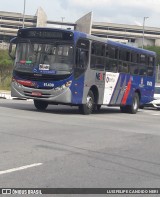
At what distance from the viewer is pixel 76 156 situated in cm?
947

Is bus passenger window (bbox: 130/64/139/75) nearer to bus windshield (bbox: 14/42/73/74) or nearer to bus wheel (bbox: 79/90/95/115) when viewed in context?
bus wheel (bbox: 79/90/95/115)

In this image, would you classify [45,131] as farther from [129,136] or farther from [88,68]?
[88,68]

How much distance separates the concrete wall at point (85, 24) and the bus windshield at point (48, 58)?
328 feet

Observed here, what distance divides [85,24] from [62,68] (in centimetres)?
10404

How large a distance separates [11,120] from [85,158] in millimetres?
6359

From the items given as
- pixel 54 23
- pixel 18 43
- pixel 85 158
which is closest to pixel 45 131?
pixel 85 158

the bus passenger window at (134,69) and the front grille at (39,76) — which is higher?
the bus passenger window at (134,69)

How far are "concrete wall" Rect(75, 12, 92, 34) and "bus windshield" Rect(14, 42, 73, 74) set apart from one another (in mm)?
99874

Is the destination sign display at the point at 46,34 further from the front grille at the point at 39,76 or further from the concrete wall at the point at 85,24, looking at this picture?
the concrete wall at the point at 85,24

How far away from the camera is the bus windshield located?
1852 cm

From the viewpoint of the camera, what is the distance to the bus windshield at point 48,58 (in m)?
18.5

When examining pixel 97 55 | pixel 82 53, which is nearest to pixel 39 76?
pixel 82 53

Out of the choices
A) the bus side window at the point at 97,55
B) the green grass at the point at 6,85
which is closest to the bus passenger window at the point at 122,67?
the bus side window at the point at 97,55

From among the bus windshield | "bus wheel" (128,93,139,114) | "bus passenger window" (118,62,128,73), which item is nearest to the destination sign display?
the bus windshield
